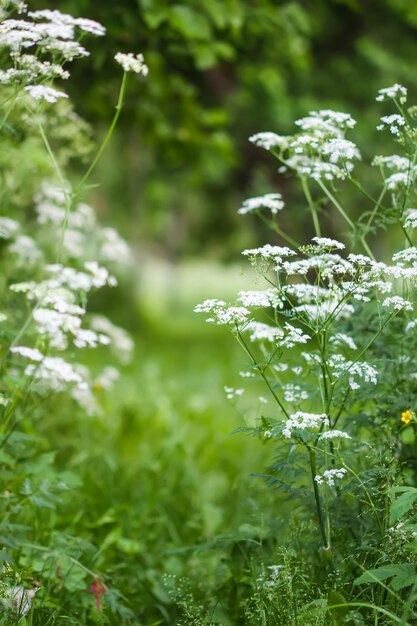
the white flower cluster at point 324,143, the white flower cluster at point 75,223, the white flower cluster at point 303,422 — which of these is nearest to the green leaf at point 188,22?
the white flower cluster at point 75,223

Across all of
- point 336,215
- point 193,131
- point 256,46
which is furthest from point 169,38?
point 336,215

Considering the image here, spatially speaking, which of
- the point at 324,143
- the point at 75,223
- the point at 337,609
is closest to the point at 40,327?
the point at 324,143

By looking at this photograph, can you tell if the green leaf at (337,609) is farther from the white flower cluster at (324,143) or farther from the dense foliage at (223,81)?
the dense foliage at (223,81)

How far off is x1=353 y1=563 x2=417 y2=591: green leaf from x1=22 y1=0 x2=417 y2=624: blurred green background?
64cm

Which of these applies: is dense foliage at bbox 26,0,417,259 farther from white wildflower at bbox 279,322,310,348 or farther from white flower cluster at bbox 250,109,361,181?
white wildflower at bbox 279,322,310,348

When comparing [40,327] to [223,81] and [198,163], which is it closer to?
[198,163]

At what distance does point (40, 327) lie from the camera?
9.54 feet

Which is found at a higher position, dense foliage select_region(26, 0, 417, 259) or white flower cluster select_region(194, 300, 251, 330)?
dense foliage select_region(26, 0, 417, 259)

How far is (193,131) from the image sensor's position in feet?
18.0

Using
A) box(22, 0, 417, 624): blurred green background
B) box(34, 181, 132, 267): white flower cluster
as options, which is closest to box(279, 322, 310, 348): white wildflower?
box(22, 0, 417, 624): blurred green background

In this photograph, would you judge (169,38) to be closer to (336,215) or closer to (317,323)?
(317,323)

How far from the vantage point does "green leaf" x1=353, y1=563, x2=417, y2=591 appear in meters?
2.24

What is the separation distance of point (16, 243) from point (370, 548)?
2.59m

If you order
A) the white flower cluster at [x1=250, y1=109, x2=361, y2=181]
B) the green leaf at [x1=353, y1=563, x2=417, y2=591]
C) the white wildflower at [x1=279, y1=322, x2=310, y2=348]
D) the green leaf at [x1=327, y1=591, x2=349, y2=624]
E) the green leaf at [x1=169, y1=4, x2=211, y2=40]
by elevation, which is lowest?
the green leaf at [x1=327, y1=591, x2=349, y2=624]
